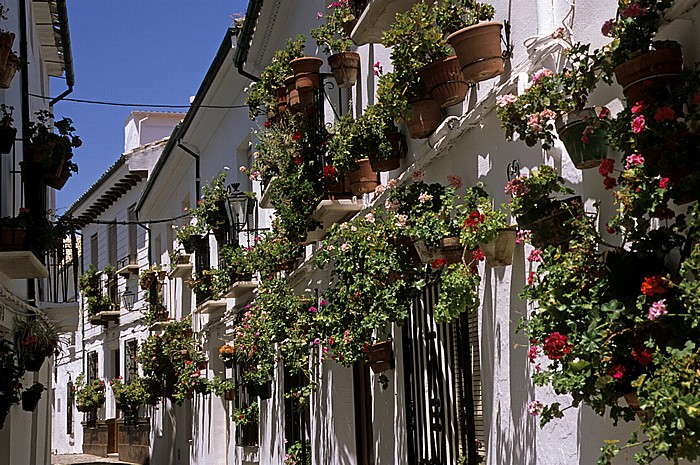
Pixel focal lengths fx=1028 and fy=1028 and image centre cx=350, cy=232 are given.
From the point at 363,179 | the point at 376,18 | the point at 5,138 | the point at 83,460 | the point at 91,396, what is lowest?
the point at 83,460

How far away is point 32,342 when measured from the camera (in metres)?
12.5

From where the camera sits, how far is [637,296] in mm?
4203

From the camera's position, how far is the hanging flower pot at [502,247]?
6.16 metres

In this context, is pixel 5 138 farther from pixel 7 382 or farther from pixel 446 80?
pixel 446 80

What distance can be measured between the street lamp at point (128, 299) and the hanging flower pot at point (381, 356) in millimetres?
18388

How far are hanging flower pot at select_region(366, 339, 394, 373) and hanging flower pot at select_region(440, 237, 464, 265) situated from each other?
2339mm

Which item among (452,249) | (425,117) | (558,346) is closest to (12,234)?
(425,117)

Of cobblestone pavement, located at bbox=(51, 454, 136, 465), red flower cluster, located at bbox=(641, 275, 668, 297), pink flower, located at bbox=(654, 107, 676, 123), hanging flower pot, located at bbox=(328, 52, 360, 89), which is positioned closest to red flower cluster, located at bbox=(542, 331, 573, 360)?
red flower cluster, located at bbox=(641, 275, 668, 297)

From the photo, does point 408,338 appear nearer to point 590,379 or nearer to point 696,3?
point 590,379

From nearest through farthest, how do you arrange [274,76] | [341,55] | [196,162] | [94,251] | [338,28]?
[338,28]
[341,55]
[274,76]
[196,162]
[94,251]

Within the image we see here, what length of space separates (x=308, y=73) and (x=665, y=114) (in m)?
6.99

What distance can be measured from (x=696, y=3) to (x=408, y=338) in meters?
4.88

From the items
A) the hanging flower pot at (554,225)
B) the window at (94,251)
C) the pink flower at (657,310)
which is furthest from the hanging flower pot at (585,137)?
the window at (94,251)

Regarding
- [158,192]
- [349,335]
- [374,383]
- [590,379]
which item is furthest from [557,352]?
[158,192]
